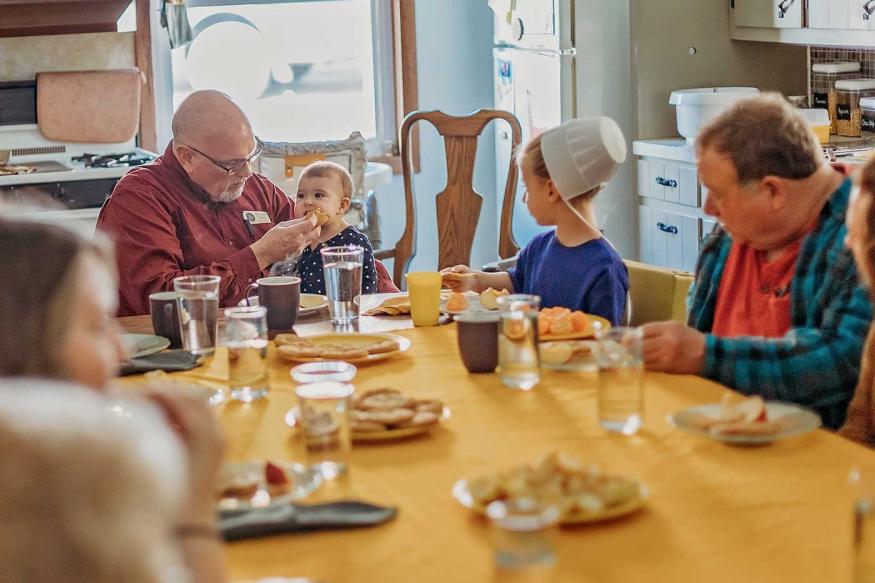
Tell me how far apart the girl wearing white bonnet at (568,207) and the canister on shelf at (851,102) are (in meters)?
1.85

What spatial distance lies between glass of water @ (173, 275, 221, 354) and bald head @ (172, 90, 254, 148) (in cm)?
100

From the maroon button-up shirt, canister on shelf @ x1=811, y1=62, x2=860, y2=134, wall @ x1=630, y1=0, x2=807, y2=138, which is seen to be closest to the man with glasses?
the maroon button-up shirt

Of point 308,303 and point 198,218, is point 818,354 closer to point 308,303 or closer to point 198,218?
point 308,303

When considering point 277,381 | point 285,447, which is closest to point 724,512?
point 285,447

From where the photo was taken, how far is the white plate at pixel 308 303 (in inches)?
98.9

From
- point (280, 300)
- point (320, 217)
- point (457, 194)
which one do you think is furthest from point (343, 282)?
point (457, 194)

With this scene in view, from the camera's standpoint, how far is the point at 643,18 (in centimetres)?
469

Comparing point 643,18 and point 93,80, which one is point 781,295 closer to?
point 643,18

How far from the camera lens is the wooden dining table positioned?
1.21 metres

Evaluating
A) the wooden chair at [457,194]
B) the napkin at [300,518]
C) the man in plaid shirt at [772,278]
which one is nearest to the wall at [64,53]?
the wooden chair at [457,194]

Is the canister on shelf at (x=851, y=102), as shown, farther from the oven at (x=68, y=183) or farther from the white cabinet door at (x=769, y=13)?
the oven at (x=68, y=183)

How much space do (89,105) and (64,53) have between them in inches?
10.5

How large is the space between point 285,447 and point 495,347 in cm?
45

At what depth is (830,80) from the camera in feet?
15.0
